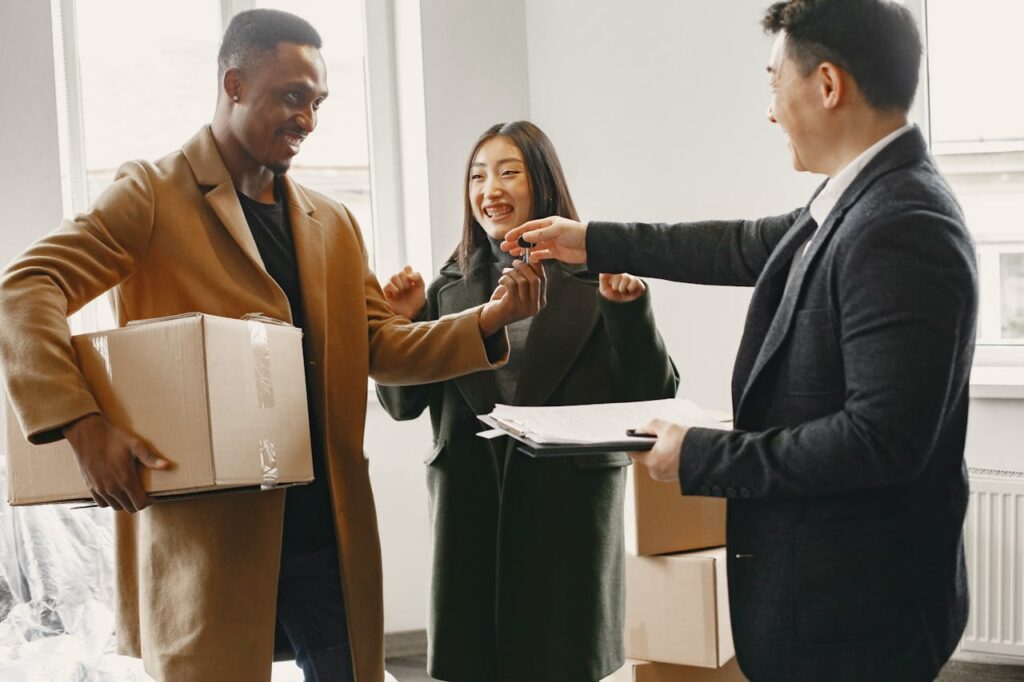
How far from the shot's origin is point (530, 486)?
191cm

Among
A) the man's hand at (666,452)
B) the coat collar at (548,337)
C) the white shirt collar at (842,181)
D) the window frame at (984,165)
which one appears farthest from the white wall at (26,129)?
the window frame at (984,165)

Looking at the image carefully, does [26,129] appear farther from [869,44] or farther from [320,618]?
[869,44]

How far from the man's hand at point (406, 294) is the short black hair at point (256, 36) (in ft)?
1.87

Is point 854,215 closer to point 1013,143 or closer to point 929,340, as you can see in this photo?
point 929,340

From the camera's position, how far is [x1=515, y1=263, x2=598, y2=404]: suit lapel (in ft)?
6.37

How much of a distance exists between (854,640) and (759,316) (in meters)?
0.41

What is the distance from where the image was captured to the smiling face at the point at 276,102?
4.89 feet

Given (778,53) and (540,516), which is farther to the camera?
(540,516)

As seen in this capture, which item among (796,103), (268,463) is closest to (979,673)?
(796,103)

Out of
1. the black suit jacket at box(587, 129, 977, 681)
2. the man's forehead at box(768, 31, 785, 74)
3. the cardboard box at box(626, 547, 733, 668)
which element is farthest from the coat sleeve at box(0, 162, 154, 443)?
the cardboard box at box(626, 547, 733, 668)

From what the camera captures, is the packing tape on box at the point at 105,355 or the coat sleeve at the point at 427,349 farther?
the coat sleeve at the point at 427,349

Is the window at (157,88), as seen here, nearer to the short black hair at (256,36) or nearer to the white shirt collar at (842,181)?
the short black hair at (256,36)

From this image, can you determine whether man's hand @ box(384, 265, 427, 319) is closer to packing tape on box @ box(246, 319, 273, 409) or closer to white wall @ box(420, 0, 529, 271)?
packing tape on box @ box(246, 319, 273, 409)

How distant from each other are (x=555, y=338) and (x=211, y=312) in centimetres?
76
